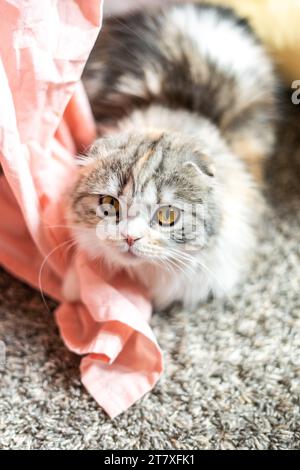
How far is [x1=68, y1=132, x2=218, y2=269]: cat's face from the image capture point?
1158 millimetres

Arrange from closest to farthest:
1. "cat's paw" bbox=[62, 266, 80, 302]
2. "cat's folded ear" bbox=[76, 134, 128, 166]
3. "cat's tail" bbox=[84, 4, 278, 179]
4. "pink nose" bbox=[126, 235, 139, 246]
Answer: "pink nose" bbox=[126, 235, 139, 246]
"cat's folded ear" bbox=[76, 134, 128, 166]
"cat's paw" bbox=[62, 266, 80, 302]
"cat's tail" bbox=[84, 4, 278, 179]

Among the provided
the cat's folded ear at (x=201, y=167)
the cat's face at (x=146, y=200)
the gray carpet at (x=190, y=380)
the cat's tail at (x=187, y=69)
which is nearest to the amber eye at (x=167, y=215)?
the cat's face at (x=146, y=200)

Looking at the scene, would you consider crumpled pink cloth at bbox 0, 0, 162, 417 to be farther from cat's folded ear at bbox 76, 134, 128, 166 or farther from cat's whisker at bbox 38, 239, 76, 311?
cat's folded ear at bbox 76, 134, 128, 166

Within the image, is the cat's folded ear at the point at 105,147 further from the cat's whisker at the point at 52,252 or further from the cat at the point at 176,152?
the cat's whisker at the point at 52,252

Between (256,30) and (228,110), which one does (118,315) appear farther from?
(256,30)

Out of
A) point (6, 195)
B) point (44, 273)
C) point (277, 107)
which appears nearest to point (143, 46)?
point (277, 107)

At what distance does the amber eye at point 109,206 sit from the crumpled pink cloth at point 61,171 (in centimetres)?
19

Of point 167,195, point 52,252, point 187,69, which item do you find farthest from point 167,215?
point 187,69

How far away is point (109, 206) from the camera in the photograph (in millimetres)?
1191

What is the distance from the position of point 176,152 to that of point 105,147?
0.17 meters

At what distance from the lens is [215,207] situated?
1.25 metres

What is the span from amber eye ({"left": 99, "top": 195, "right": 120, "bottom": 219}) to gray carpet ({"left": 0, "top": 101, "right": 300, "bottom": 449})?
0.41 metres

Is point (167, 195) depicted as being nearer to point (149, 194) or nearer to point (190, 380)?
point (149, 194)

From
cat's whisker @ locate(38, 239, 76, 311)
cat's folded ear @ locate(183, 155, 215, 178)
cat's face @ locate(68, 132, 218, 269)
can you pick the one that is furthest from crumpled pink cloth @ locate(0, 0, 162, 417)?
cat's folded ear @ locate(183, 155, 215, 178)
